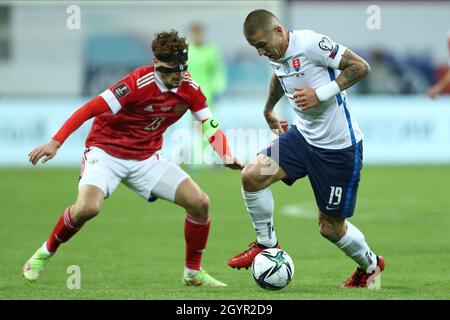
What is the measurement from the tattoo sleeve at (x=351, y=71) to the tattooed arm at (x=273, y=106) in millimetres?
807

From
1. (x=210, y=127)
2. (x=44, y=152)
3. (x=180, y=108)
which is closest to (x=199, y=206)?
(x=210, y=127)

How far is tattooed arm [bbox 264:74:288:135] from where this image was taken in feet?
27.4

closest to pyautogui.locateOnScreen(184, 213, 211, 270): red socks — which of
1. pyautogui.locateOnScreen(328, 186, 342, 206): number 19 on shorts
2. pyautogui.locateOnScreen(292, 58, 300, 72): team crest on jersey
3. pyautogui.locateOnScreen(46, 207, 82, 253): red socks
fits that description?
pyautogui.locateOnScreen(46, 207, 82, 253): red socks

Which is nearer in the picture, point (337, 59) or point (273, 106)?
point (337, 59)

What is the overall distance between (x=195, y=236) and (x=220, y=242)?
9.21 ft

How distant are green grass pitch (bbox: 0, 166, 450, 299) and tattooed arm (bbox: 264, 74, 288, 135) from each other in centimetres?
122

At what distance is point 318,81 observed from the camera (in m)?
7.75

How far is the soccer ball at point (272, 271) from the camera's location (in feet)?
24.7

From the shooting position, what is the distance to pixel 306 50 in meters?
7.68

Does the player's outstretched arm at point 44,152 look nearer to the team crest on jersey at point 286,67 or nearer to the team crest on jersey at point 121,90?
the team crest on jersey at point 121,90

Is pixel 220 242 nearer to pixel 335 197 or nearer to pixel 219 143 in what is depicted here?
pixel 219 143

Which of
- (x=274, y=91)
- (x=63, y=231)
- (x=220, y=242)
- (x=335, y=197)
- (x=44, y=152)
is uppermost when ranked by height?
(x=274, y=91)
